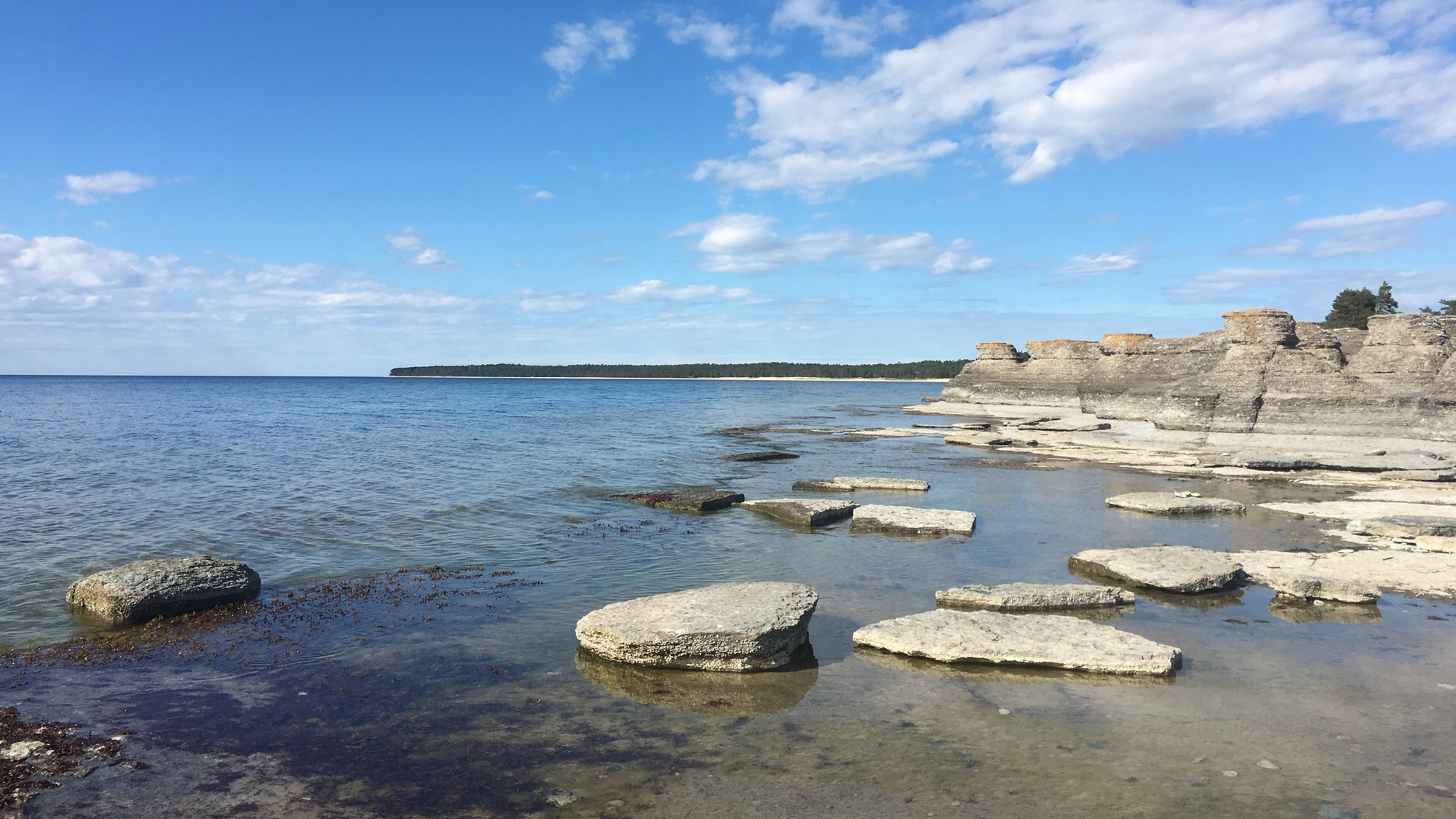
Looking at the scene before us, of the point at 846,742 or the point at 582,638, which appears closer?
the point at 846,742

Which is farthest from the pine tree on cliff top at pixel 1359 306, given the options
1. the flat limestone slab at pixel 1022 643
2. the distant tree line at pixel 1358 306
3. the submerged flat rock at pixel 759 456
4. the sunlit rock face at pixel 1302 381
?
the flat limestone slab at pixel 1022 643

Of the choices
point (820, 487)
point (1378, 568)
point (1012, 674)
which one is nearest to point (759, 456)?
point (820, 487)

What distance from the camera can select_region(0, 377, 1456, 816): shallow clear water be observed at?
4.52m

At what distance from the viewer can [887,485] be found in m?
17.4

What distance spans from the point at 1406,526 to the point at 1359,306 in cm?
6149

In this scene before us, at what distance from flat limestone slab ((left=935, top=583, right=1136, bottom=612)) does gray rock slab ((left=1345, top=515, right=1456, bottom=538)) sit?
6004 millimetres

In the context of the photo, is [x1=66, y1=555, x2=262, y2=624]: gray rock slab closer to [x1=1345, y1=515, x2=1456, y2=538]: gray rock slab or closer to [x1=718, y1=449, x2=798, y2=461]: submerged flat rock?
[x1=1345, y1=515, x2=1456, y2=538]: gray rock slab

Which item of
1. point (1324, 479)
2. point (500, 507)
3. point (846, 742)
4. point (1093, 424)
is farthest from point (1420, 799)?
point (1093, 424)

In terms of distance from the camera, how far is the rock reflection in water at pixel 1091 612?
25.8ft

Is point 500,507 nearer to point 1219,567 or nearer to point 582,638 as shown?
point 582,638

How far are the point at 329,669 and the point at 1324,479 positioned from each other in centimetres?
2108

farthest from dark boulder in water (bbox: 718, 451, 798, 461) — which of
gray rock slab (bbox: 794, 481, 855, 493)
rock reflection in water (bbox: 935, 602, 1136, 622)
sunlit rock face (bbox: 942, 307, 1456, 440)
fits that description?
sunlit rock face (bbox: 942, 307, 1456, 440)

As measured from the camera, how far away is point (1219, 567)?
902 cm

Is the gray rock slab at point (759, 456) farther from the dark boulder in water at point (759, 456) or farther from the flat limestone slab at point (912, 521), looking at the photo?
the flat limestone slab at point (912, 521)
